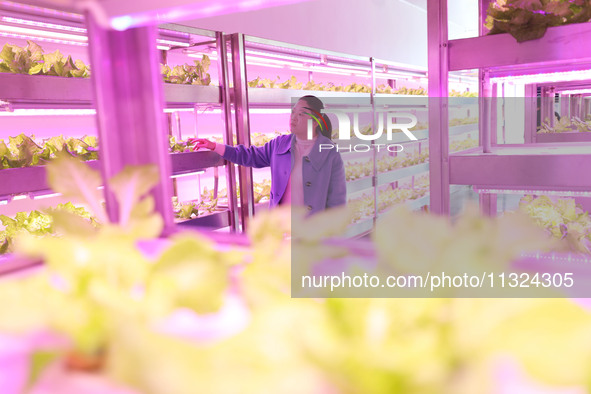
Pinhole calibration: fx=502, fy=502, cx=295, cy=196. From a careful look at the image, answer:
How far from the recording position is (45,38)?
2721mm

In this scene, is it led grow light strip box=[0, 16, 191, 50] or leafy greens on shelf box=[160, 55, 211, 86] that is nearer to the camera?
led grow light strip box=[0, 16, 191, 50]

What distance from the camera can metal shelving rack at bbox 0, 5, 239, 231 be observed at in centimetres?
232

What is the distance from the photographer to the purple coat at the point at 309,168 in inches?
126

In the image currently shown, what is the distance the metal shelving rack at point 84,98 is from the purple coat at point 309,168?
198mm

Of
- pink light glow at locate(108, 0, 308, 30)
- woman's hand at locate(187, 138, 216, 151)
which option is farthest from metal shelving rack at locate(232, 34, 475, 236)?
pink light glow at locate(108, 0, 308, 30)

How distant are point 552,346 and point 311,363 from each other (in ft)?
0.43

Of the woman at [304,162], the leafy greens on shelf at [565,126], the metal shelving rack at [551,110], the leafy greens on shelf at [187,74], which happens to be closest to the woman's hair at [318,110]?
the woman at [304,162]

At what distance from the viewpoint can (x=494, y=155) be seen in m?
1.95

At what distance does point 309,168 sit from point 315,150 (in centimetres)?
13

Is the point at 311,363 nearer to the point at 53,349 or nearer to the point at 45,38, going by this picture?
the point at 53,349

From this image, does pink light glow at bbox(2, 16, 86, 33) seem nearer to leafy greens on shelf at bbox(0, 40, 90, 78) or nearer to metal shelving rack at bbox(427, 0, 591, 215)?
leafy greens on shelf at bbox(0, 40, 90, 78)

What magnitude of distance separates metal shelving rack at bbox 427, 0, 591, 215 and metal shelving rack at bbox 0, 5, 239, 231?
1244 millimetres

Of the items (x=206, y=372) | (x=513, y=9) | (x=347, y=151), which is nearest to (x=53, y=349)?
(x=206, y=372)

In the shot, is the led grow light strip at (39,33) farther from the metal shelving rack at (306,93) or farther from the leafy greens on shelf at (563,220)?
the leafy greens on shelf at (563,220)
